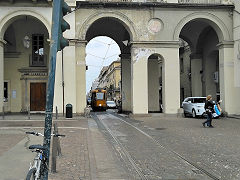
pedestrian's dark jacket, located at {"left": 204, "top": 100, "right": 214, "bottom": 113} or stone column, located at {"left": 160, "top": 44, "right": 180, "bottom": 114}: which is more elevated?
stone column, located at {"left": 160, "top": 44, "right": 180, "bottom": 114}

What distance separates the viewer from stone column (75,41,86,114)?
76.4ft

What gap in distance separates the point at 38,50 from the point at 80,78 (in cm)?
585

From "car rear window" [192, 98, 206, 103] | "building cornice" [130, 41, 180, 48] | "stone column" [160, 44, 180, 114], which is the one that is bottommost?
"car rear window" [192, 98, 206, 103]

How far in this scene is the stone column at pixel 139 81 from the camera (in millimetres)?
23422

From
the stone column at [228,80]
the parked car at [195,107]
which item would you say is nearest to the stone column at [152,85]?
the parked car at [195,107]

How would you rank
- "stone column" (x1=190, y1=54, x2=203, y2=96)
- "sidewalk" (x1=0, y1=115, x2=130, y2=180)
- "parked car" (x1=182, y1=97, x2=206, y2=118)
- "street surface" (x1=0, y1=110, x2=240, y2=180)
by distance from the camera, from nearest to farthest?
1. "sidewalk" (x1=0, y1=115, x2=130, y2=180)
2. "street surface" (x1=0, y1=110, x2=240, y2=180)
3. "parked car" (x1=182, y1=97, x2=206, y2=118)
4. "stone column" (x1=190, y1=54, x2=203, y2=96)

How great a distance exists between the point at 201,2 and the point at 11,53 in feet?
53.2

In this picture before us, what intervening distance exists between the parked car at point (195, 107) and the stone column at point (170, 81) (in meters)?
1.13

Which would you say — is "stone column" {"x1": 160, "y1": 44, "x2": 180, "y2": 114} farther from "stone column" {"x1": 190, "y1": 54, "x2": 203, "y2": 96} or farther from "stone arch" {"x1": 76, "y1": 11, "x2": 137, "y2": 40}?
"stone column" {"x1": 190, "y1": 54, "x2": 203, "y2": 96}

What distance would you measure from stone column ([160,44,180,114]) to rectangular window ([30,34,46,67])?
10.2 meters

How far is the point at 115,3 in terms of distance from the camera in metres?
23.4

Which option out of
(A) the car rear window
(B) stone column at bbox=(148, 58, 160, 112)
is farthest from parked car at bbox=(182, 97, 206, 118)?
(B) stone column at bbox=(148, 58, 160, 112)

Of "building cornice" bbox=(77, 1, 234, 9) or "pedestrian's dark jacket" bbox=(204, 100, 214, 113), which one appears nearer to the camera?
"pedestrian's dark jacket" bbox=(204, 100, 214, 113)

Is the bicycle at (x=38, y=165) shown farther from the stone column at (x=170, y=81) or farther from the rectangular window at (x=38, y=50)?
the rectangular window at (x=38, y=50)
